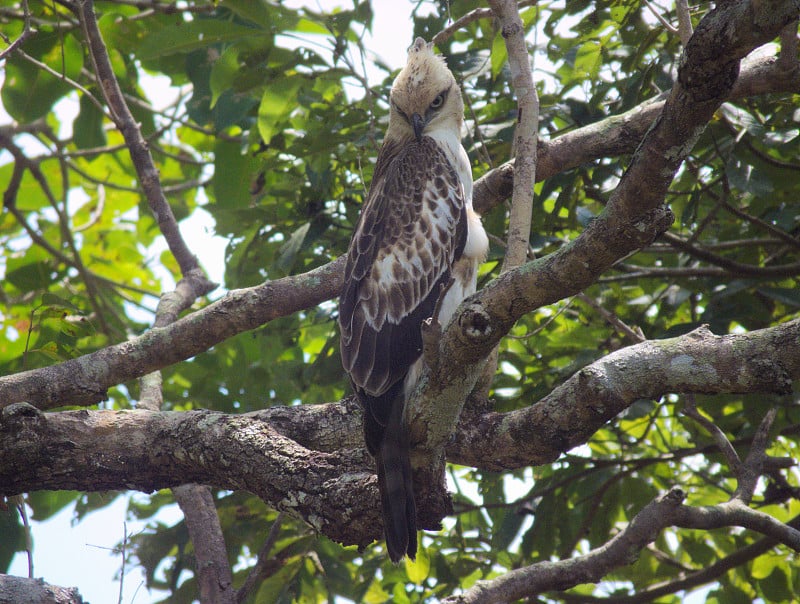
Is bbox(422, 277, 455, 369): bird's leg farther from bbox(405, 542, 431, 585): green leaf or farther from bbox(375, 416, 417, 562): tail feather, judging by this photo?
bbox(405, 542, 431, 585): green leaf

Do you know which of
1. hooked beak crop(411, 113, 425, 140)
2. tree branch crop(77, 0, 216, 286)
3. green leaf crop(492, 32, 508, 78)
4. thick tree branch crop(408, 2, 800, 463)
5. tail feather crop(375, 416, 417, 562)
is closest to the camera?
thick tree branch crop(408, 2, 800, 463)

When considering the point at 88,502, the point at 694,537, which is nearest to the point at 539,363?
the point at 694,537

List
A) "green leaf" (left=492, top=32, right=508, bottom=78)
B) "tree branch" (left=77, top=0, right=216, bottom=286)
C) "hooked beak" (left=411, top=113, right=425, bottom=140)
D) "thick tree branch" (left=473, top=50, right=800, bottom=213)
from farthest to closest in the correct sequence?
"hooked beak" (left=411, top=113, right=425, bottom=140) < "tree branch" (left=77, top=0, right=216, bottom=286) < "green leaf" (left=492, top=32, right=508, bottom=78) < "thick tree branch" (left=473, top=50, right=800, bottom=213)

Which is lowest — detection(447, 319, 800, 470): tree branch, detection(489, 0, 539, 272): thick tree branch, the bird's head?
detection(447, 319, 800, 470): tree branch

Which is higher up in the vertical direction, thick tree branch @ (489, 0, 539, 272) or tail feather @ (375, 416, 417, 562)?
thick tree branch @ (489, 0, 539, 272)

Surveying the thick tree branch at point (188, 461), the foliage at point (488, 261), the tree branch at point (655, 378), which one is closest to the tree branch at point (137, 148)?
the foliage at point (488, 261)

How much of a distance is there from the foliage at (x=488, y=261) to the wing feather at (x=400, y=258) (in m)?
0.29

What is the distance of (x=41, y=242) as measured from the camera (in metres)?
5.68

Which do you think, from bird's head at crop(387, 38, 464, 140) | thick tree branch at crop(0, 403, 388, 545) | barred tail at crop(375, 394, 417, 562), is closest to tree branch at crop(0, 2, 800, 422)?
thick tree branch at crop(0, 403, 388, 545)

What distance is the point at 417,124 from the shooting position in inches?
183

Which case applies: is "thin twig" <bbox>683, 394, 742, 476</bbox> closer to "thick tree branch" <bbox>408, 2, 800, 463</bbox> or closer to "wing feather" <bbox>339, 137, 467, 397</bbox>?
"wing feather" <bbox>339, 137, 467, 397</bbox>

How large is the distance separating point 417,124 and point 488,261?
33.8 inches

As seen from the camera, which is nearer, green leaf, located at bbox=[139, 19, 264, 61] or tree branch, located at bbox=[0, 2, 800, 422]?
tree branch, located at bbox=[0, 2, 800, 422]

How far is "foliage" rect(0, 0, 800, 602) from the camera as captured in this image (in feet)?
14.1
